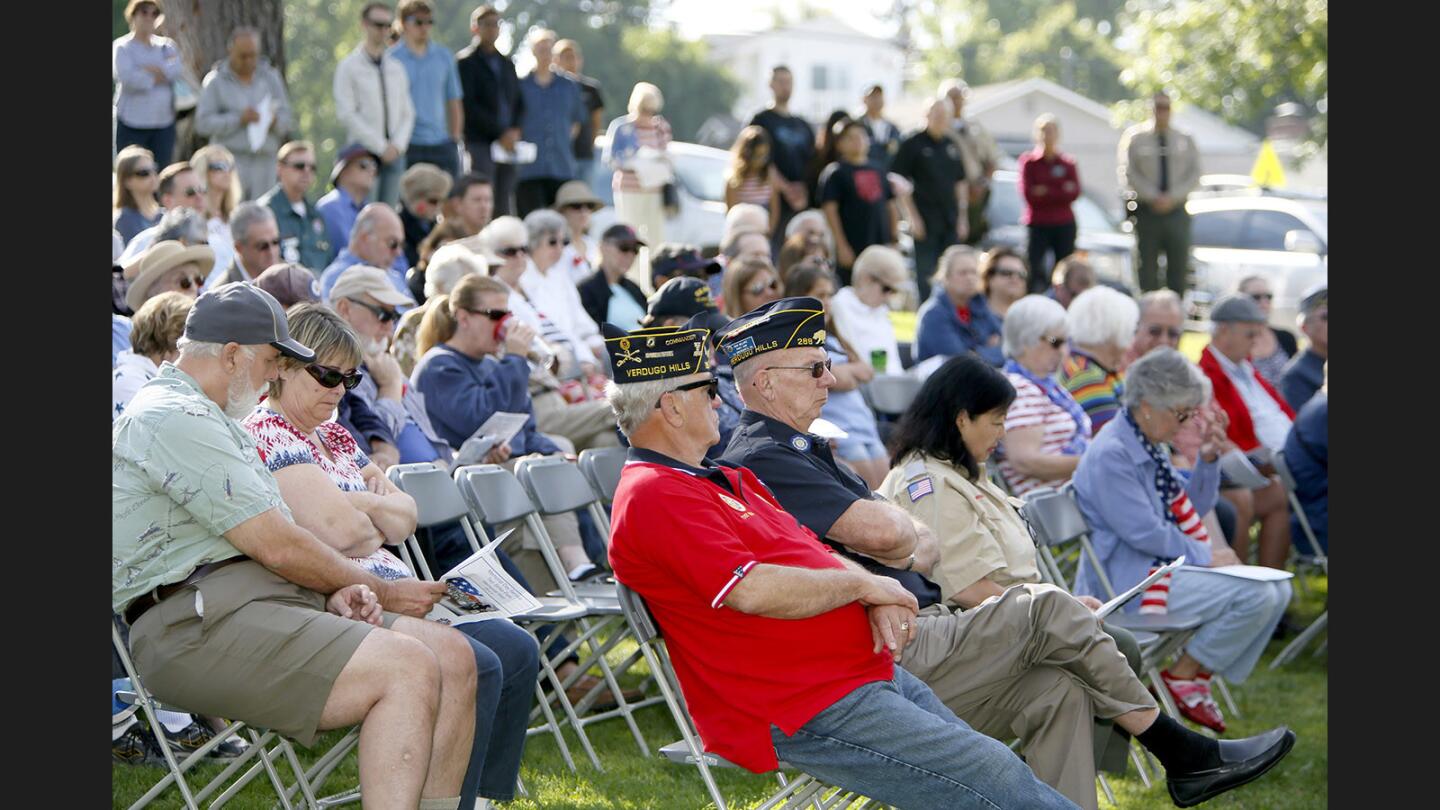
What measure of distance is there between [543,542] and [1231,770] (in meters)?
2.30

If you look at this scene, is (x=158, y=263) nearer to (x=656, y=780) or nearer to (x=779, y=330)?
(x=656, y=780)

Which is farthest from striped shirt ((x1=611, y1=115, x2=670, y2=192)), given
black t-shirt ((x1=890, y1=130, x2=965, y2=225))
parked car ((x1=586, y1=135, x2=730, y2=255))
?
black t-shirt ((x1=890, y1=130, x2=965, y2=225))

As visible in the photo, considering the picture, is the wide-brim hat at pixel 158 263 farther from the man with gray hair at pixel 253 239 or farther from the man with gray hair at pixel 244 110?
the man with gray hair at pixel 244 110

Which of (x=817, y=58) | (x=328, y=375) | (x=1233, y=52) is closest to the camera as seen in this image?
(x=328, y=375)

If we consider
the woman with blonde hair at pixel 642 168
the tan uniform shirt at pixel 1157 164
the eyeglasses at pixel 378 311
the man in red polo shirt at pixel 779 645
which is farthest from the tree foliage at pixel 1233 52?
the man in red polo shirt at pixel 779 645

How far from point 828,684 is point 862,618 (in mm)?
193

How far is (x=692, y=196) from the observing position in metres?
18.4

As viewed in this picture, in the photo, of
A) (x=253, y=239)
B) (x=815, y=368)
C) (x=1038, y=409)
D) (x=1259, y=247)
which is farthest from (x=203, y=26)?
(x=1259, y=247)

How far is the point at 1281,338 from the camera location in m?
11.7

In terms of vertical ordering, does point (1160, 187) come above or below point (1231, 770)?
above

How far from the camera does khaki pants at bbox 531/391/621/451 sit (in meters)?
7.69

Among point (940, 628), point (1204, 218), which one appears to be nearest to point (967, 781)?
point (940, 628)

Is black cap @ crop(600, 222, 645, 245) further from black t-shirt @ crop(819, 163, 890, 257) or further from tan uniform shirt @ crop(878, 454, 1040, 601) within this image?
tan uniform shirt @ crop(878, 454, 1040, 601)

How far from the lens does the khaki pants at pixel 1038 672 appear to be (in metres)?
4.82
